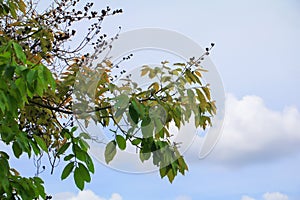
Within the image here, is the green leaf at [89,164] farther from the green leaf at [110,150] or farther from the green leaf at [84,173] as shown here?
the green leaf at [110,150]

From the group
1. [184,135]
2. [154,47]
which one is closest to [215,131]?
[184,135]

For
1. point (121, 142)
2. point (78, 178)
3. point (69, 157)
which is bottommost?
point (78, 178)

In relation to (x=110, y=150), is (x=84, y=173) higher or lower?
lower

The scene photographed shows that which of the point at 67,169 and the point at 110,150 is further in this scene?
the point at 110,150

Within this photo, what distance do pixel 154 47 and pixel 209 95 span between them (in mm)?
445

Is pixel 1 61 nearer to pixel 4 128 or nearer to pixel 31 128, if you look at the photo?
pixel 4 128

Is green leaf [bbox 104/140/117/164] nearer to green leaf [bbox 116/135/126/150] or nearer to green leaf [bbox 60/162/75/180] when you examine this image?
green leaf [bbox 116/135/126/150]

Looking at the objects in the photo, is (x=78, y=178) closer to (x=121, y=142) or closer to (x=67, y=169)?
(x=67, y=169)

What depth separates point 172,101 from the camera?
106 inches

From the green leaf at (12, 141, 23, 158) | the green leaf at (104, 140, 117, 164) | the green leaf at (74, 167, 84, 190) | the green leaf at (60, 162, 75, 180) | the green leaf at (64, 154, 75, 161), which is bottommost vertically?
the green leaf at (74, 167, 84, 190)

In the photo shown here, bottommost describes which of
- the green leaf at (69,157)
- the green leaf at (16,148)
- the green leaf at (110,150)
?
the green leaf at (69,157)

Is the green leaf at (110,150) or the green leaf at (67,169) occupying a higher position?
the green leaf at (110,150)

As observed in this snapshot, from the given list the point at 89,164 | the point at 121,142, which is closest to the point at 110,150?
the point at 121,142

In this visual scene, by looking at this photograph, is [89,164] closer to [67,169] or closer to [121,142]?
[67,169]
